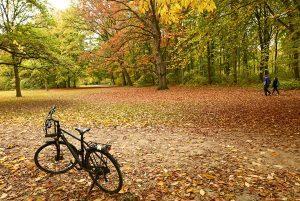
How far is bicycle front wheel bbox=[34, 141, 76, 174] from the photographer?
6.10 metres

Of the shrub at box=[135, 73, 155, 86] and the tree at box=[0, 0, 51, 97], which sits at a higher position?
the tree at box=[0, 0, 51, 97]

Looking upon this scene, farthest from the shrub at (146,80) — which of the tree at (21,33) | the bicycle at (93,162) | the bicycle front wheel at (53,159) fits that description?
the bicycle at (93,162)

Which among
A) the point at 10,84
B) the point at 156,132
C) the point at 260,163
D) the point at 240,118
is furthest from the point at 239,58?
the point at 10,84

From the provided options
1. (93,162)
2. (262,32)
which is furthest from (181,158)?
(262,32)

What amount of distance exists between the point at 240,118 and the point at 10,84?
54.3 metres

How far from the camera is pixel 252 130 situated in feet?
31.5

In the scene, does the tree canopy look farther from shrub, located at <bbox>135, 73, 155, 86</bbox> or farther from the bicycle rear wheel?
the bicycle rear wheel

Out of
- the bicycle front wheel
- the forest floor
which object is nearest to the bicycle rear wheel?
the forest floor

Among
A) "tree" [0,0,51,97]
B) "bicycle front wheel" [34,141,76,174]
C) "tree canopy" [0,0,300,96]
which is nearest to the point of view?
"bicycle front wheel" [34,141,76,174]

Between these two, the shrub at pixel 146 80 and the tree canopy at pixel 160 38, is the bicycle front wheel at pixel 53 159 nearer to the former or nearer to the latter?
the tree canopy at pixel 160 38

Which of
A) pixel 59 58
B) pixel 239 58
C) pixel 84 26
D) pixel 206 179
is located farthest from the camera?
pixel 84 26

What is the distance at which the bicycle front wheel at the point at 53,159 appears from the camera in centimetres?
610

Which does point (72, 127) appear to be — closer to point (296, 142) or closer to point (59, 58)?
point (296, 142)

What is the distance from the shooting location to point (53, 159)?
22.5 feet
